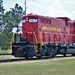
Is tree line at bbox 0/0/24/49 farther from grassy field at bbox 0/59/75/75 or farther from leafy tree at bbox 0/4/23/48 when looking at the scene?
grassy field at bbox 0/59/75/75

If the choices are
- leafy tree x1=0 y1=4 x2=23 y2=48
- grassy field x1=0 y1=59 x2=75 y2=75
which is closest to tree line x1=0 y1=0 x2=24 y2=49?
leafy tree x1=0 y1=4 x2=23 y2=48

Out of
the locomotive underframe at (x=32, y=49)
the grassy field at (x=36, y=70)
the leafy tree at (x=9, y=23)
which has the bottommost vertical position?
the grassy field at (x=36, y=70)

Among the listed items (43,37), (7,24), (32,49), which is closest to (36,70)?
(32,49)

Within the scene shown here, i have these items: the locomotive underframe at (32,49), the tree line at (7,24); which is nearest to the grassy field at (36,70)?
the locomotive underframe at (32,49)

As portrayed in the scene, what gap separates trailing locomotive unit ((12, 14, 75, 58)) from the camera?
25.4m

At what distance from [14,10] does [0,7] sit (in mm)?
9625

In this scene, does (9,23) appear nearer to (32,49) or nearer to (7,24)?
(7,24)

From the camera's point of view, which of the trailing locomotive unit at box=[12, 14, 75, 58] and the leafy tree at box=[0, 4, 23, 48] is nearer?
the trailing locomotive unit at box=[12, 14, 75, 58]

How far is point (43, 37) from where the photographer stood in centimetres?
2759

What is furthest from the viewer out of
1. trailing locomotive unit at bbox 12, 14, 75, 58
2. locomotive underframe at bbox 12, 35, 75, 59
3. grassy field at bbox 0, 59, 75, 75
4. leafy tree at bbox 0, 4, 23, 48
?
leafy tree at bbox 0, 4, 23, 48

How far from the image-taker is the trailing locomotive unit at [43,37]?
25.4 m

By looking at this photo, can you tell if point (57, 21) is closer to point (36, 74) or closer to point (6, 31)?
point (36, 74)

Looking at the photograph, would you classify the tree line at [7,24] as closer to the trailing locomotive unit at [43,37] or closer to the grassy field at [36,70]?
the trailing locomotive unit at [43,37]

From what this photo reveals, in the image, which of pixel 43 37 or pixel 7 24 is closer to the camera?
pixel 43 37
